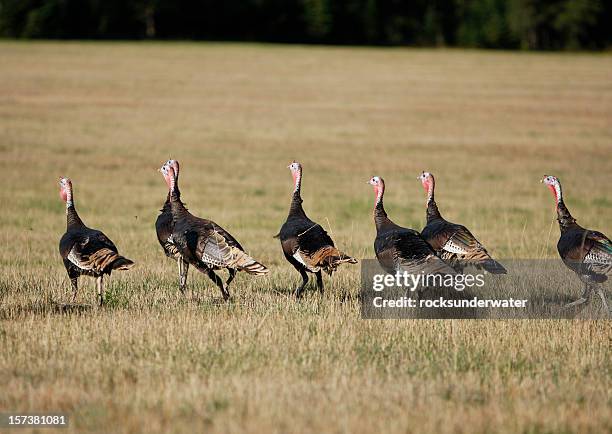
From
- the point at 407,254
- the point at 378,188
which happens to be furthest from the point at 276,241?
the point at 407,254

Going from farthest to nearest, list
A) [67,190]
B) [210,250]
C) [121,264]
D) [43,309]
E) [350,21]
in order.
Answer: [350,21]
[67,190]
[210,250]
[43,309]
[121,264]

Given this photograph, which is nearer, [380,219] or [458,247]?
[458,247]

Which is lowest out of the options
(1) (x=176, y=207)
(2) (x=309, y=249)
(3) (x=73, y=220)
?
(2) (x=309, y=249)

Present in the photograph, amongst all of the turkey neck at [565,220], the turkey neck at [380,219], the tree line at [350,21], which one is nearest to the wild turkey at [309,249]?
the turkey neck at [380,219]

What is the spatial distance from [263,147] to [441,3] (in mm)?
81832

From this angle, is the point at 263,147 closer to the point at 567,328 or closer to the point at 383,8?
the point at 567,328

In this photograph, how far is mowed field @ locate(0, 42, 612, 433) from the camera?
6.01 m

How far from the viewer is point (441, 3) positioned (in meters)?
107

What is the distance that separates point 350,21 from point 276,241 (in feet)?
294

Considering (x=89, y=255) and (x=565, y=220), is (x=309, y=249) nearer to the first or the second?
(x=89, y=255)

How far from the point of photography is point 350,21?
10244 centimetres

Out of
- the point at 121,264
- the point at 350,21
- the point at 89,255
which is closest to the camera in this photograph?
the point at 121,264

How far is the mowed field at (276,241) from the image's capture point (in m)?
6.01

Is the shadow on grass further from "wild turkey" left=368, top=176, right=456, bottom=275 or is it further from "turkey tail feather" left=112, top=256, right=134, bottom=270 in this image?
"wild turkey" left=368, top=176, right=456, bottom=275
